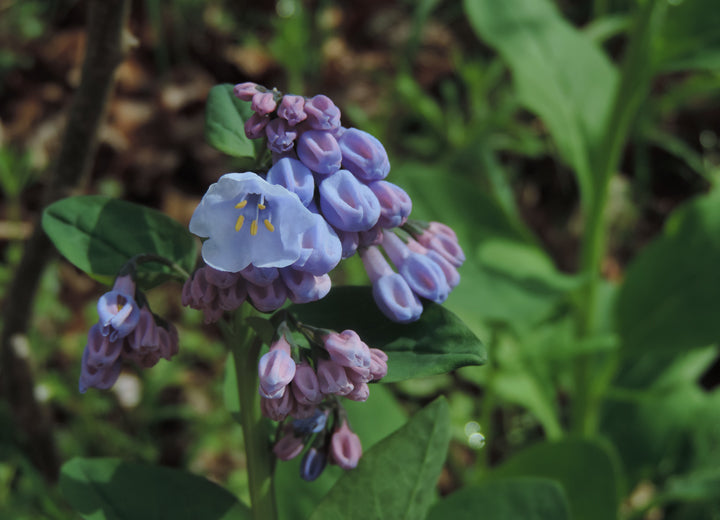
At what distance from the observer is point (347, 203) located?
0.76m

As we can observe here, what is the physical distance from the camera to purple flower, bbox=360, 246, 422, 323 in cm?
84

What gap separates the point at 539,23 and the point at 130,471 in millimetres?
1587

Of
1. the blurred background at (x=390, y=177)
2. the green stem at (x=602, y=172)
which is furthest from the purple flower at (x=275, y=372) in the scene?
the green stem at (x=602, y=172)

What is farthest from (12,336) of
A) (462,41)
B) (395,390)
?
(462,41)

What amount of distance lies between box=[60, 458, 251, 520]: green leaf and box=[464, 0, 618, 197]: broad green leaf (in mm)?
1266

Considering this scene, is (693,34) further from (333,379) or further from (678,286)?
(333,379)

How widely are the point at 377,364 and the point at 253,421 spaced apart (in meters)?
0.22

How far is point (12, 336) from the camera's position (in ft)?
5.03

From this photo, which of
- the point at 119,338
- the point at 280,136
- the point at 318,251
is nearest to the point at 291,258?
the point at 318,251

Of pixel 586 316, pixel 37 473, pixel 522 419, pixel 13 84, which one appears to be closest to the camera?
pixel 37 473

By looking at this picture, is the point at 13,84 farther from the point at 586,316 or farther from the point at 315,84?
the point at 586,316

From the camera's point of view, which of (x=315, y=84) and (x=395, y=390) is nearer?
(x=395, y=390)

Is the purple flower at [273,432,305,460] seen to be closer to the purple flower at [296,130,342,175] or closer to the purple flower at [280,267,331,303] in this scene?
the purple flower at [280,267,331,303]

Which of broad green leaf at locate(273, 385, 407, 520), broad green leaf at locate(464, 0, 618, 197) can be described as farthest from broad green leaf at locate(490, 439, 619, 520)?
broad green leaf at locate(464, 0, 618, 197)
